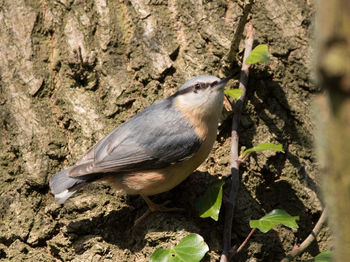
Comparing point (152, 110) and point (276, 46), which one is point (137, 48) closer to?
point (152, 110)

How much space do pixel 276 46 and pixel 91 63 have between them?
137cm

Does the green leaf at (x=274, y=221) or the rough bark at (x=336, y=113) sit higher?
the rough bark at (x=336, y=113)

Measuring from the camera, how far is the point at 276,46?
3012 mm

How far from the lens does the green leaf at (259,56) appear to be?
2588mm

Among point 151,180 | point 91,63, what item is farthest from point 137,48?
point 151,180

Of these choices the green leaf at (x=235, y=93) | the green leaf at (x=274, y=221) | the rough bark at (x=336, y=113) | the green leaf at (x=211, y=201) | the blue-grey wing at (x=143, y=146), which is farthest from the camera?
the blue-grey wing at (x=143, y=146)

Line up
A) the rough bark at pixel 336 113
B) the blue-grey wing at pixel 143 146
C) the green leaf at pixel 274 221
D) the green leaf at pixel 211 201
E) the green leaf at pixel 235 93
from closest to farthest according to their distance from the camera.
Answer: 1. the rough bark at pixel 336 113
2. the green leaf at pixel 274 221
3. the green leaf at pixel 211 201
4. the green leaf at pixel 235 93
5. the blue-grey wing at pixel 143 146

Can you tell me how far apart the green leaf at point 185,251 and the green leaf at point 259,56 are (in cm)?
114

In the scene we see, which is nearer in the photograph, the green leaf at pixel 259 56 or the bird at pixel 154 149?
the green leaf at pixel 259 56

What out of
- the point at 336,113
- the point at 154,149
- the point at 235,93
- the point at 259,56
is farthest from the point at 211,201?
the point at 336,113

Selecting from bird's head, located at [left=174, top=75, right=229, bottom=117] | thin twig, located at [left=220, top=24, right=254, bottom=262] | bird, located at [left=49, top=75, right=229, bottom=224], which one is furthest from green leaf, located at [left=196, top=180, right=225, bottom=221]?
bird's head, located at [left=174, top=75, right=229, bottom=117]

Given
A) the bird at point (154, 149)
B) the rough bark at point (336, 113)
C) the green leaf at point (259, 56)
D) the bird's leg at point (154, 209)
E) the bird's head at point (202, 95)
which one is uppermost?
the rough bark at point (336, 113)

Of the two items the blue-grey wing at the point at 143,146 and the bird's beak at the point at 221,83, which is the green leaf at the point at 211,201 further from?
the bird's beak at the point at 221,83

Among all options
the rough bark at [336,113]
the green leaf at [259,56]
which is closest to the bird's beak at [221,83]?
the green leaf at [259,56]
